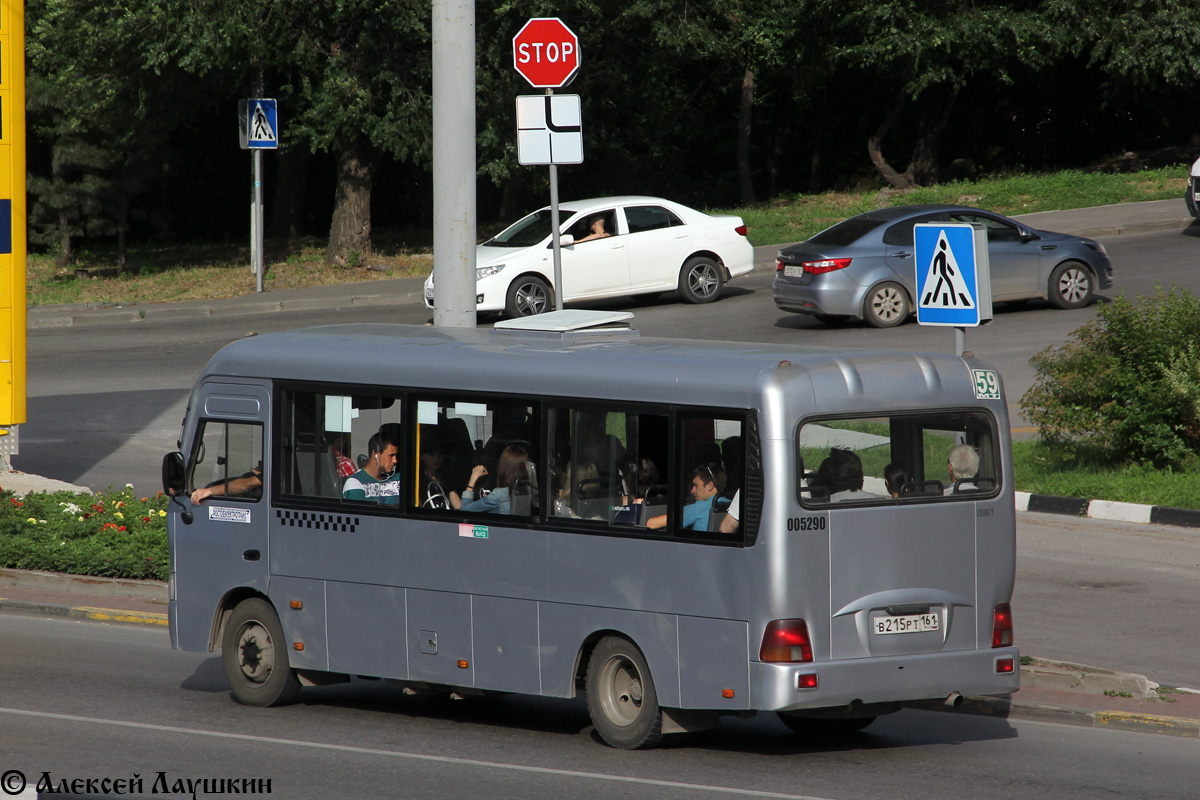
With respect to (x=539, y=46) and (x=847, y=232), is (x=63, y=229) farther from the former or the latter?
(x=847, y=232)

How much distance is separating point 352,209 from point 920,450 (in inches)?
956

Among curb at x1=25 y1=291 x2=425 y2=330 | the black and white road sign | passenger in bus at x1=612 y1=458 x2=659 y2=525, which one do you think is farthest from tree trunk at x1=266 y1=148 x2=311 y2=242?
passenger in bus at x1=612 y1=458 x2=659 y2=525

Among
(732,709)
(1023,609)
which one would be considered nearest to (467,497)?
(732,709)

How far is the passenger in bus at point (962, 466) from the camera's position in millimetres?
7902

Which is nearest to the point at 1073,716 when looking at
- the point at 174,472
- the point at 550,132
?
the point at 174,472

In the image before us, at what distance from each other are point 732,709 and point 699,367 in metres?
1.72

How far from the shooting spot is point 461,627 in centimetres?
838

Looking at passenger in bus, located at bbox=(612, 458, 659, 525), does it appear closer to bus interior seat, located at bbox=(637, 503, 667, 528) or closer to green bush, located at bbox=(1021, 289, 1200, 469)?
bus interior seat, located at bbox=(637, 503, 667, 528)

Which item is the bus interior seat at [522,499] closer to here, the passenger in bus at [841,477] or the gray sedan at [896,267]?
the passenger in bus at [841,477]

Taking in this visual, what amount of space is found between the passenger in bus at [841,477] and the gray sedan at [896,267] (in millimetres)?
13690

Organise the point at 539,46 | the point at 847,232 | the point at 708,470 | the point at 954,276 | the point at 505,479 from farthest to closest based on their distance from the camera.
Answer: the point at 539,46
the point at 847,232
the point at 954,276
the point at 505,479
the point at 708,470

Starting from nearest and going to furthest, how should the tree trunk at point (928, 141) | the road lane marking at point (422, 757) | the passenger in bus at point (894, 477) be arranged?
the road lane marking at point (422, 757), the passenger in bus at point (894, 477), the tree trunk at point (928, 141)

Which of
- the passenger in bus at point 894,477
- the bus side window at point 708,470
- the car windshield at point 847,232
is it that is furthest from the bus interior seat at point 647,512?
the car windshield at point 847,232

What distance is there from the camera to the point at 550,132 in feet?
39.6
